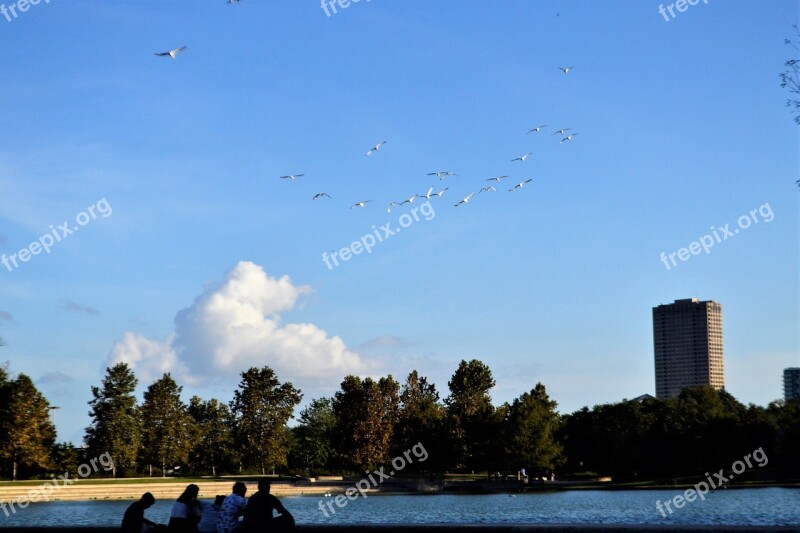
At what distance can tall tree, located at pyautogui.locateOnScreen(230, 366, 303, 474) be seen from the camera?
11406 centimetres

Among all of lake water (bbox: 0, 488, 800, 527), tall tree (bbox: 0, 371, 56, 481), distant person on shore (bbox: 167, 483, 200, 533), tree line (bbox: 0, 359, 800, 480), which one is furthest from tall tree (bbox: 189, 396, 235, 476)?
distant person on shore (bbox: 167, 483, 200, 533)

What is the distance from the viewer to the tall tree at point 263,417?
11406 centimetres

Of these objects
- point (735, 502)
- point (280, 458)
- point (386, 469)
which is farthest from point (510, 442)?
point (735, 502)

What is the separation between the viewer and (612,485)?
3851 inches

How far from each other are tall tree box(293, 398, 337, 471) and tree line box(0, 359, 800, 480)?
0.72 feet

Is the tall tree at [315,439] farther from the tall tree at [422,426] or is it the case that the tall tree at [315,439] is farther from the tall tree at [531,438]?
the tall tree at [531,438]

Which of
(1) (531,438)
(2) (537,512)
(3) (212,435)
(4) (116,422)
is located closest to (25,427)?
(4) (116,422)

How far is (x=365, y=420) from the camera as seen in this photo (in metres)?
119

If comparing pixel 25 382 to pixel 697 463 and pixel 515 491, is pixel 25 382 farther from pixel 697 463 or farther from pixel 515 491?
pixel 697 463

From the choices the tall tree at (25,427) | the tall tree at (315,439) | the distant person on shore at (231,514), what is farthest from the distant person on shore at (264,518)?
the tall tree at (315,439)

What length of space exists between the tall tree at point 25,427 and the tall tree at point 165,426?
15.2 meters

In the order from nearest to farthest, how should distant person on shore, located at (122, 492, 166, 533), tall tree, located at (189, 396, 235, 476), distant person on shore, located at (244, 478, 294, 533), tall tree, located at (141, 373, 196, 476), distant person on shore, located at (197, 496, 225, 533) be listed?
distant person on shore, located at (244, 478, 294, 533)
distant person on shore, located at (122, 492, 166, 533)
distant person on shore, located at (197, 496, 225, 533)
tall tree, located at (141, 373, 196, 476)
tall tree, located at (189, 396, 235, 476)

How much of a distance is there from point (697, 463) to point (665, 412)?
1358 centimetres

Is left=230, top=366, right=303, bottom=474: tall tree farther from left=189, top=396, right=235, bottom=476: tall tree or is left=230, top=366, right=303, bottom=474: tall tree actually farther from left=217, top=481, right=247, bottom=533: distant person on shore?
left=217, top=481, right=247, bottom=533: distant person on shore
